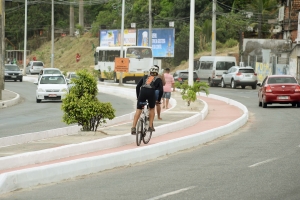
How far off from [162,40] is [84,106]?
6407 cm

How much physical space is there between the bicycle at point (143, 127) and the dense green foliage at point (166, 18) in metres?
57.0

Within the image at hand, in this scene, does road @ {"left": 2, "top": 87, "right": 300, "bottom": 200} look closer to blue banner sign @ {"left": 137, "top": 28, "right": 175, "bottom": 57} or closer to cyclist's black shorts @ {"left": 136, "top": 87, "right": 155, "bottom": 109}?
cyclist's black shorts @ {"left": 136, "top": 87, "right": 155, "bottom": 109}

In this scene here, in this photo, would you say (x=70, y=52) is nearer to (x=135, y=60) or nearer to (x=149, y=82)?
(x=135, y=60)

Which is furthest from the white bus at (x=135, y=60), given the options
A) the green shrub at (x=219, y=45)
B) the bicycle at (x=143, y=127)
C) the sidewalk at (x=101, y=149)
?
the bicycle at (x=143, y=127)

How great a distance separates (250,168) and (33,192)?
4.53 metres

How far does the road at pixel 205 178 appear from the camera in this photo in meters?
10.8

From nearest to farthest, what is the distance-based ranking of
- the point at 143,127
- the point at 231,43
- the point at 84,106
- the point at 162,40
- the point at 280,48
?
1. the point at 143,127
2. the point at 84,106
3. the point at 280,48
4. the point at 162,40
5. the point at 231,43

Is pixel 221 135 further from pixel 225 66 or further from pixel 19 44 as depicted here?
pixel 19 44

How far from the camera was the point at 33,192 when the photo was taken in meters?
11.1

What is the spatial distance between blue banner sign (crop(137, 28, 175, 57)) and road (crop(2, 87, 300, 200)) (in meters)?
63.7

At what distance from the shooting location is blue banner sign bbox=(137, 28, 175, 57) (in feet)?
272

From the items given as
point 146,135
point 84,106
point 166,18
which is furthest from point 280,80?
point 166,18

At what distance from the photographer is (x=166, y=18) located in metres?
92.6

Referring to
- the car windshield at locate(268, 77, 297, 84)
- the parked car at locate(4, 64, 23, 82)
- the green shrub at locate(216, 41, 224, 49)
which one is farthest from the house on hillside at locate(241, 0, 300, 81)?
the car windshield at locate(268, 77, 297, 84)
